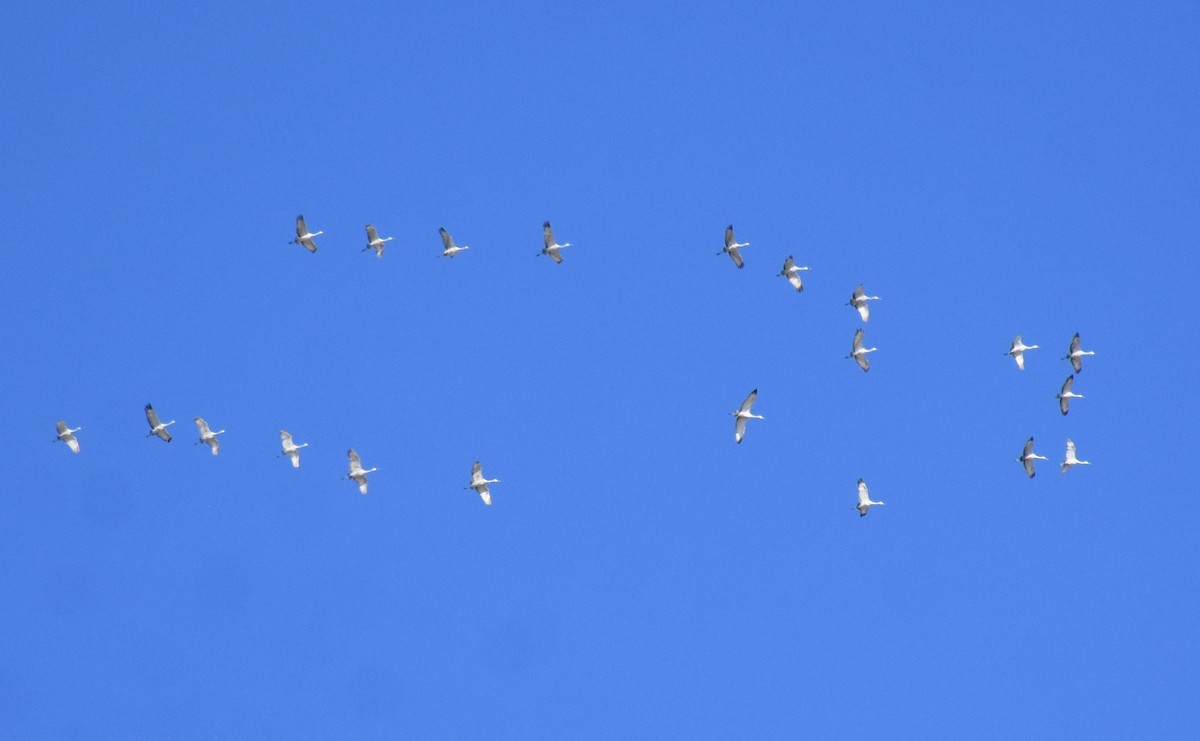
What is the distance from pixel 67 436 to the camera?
385ft

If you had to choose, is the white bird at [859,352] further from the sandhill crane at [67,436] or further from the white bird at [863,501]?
the sandhill crane at [67,436]

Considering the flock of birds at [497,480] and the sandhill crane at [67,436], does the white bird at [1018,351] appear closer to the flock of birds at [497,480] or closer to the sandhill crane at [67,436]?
the flock of birds at [497,480]

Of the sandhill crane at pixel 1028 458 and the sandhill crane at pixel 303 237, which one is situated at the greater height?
the sandhill crane at pixel 303 237

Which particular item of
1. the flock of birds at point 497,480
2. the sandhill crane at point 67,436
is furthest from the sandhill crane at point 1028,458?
the sandhill crane at point 67,436

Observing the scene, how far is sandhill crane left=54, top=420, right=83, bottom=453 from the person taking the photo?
117062 mm

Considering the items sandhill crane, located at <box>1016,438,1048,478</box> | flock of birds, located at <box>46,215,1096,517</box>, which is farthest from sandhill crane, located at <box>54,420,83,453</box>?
sandhill crane, located at <box>1016,438,1048,478</box>

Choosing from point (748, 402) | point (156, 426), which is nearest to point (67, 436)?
point (156, 426)

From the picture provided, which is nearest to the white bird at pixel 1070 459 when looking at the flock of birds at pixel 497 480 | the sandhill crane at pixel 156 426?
the flock of birds at pixel 497 480

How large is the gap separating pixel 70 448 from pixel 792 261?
30839mm

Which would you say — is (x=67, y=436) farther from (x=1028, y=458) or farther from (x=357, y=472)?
(x=1028, y=458)

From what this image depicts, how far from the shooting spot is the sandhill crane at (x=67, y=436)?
117m

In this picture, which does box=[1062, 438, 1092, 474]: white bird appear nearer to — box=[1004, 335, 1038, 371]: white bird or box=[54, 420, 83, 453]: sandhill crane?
box=[1004, 335, 1038, 371]: white bird

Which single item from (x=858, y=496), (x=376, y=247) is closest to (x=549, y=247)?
(x=376, y=247)

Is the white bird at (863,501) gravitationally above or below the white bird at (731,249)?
below
